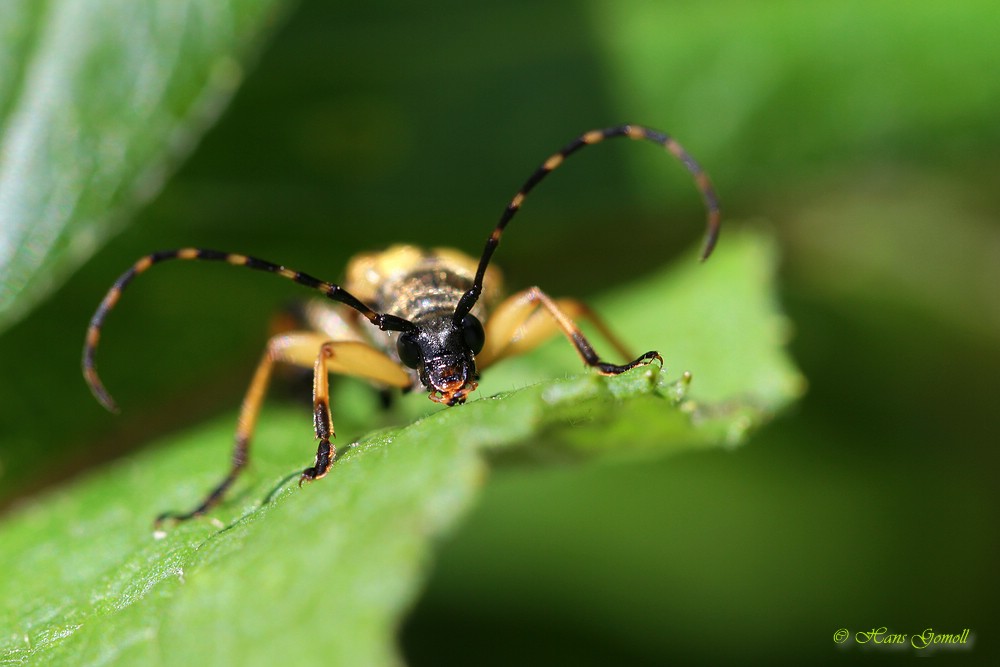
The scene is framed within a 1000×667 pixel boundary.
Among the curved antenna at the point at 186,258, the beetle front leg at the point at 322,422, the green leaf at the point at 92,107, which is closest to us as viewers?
the beetle front leg at the point at 322,422

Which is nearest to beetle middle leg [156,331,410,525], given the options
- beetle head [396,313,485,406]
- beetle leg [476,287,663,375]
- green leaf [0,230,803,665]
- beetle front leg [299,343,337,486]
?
beetle front leg [299,343,337,486]

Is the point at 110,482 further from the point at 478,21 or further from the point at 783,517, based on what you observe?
the point at 783,517

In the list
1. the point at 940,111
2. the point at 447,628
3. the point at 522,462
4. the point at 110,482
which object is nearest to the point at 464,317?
the point at 522,462

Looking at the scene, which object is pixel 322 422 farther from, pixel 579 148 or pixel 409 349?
pixel 579 148

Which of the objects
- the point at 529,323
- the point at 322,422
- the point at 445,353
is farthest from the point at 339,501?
the point at 529,323

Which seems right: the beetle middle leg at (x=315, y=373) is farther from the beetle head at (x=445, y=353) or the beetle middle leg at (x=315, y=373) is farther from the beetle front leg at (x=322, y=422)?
the beetle head at (x=445, y=353)

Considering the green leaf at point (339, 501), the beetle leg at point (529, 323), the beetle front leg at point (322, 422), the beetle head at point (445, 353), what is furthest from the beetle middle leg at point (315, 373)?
the beetle leg at point (529, 323)
